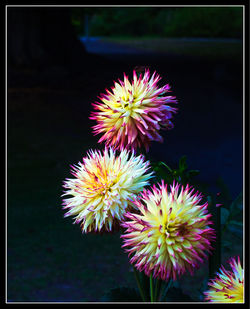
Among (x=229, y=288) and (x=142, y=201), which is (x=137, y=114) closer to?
(x=142, y=201)

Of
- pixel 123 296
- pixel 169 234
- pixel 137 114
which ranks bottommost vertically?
pixel 123 296

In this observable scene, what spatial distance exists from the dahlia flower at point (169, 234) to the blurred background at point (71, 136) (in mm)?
192

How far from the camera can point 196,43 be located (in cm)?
2486

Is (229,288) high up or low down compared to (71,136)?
down

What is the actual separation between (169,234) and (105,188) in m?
0.20

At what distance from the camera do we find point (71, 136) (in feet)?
32.7

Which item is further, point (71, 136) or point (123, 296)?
point (71, 136)

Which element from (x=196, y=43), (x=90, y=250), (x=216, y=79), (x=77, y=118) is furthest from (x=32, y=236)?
(x=196, y=43)

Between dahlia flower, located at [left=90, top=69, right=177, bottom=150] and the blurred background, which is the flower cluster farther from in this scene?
the blurred background

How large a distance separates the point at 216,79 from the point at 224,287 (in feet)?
48.9

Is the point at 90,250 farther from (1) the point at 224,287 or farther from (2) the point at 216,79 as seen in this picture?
(2) the point at 216,79

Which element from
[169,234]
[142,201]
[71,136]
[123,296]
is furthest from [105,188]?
[71,136]

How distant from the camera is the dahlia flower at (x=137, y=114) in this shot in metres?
1.14

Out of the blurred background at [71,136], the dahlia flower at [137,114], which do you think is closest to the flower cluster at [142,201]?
the dahlia flower at [137,114]
